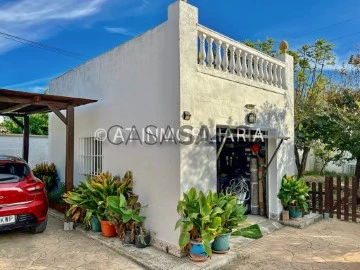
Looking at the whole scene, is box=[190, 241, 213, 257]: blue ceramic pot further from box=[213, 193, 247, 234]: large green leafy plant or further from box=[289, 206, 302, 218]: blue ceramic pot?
box=[289, 206, 302, 218]: blue ceramic pot

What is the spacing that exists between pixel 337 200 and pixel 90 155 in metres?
7.83

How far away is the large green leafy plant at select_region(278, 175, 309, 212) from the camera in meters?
8.27

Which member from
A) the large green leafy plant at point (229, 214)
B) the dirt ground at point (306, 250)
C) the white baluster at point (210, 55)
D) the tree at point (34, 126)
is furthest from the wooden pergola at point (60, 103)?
the tree at point (34, 126)

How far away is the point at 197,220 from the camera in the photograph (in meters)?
5.43

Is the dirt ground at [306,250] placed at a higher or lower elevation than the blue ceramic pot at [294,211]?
lower

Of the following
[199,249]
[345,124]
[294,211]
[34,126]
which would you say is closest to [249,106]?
[294,211]

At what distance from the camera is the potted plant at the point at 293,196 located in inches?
326

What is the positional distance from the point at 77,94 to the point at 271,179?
6684mm

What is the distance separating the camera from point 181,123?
5.75 m

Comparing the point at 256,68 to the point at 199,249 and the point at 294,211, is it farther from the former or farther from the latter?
the point at 199,249

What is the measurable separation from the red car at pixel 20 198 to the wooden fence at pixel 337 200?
26.1 ft

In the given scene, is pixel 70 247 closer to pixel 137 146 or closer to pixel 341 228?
pixel 137 146

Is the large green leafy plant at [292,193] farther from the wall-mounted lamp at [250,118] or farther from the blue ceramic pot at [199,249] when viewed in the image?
the blue ceramic pot at [199,249]

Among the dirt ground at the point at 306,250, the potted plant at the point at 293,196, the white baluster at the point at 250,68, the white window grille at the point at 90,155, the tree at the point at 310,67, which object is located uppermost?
the tree at the point at 310,67
